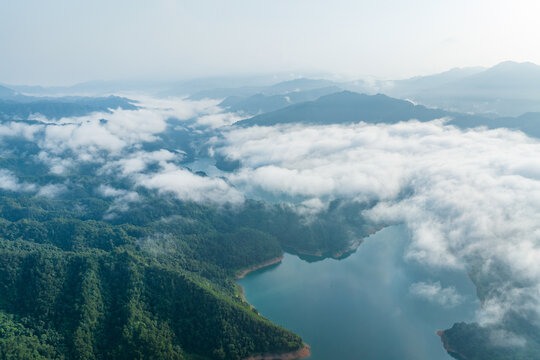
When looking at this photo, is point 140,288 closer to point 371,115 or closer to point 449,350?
point 449,350

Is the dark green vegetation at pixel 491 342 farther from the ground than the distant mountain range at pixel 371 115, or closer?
closer

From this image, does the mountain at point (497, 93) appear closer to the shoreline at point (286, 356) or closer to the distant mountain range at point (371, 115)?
the distant mountain range at point (371, 115)

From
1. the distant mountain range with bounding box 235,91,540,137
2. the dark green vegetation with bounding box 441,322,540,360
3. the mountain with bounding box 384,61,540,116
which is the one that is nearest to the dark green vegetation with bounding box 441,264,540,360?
the dark green vegetation with bounding box 441,322,540,360

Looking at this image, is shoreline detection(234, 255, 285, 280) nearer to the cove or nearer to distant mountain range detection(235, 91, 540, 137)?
the cove

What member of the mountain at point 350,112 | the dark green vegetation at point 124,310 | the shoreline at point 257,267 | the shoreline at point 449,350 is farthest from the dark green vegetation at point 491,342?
the mountain at point 350,112

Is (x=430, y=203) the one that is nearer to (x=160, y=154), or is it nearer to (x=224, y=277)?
(x=224, y=277)

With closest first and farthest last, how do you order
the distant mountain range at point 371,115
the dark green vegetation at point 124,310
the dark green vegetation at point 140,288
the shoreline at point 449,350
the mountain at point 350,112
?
the dark green vegetation at point 124,310 → the dark green vegetation at point 140,288 → the shoreline at point 449,350 → the distant mountain range at point 371,115 → the mountain at point 350,112
